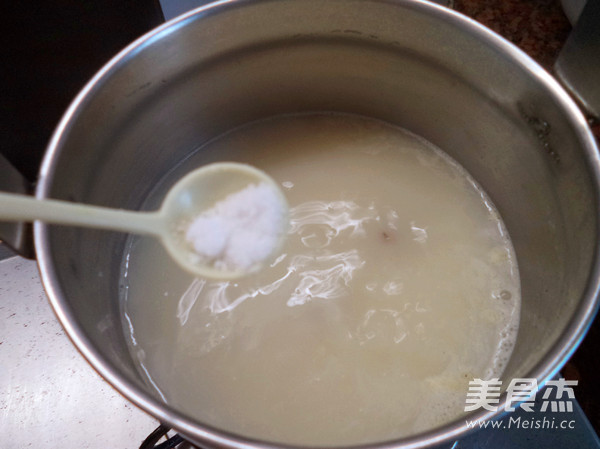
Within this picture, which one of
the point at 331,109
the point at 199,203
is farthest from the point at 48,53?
the point at 331,109

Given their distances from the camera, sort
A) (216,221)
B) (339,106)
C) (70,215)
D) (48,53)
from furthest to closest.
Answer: (339,106)
(48,53)
(216,221)
(70,215)

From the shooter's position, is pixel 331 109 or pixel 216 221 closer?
pixel 216 221

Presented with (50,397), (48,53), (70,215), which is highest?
(48,53)

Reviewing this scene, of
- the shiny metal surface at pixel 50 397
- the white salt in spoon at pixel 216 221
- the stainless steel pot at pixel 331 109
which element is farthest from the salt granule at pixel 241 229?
the shiny metal surface at pixel 50 397

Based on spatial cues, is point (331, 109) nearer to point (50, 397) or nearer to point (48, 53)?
point (48, 53)

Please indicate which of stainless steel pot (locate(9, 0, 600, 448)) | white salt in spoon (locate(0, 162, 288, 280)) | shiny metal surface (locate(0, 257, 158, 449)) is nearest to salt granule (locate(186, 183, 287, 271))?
white salt in spoon (locate(0, 162, 288, 280))

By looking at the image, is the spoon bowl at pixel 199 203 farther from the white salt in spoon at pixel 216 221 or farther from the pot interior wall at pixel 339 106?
the pot interior wall at pixel 339 106
